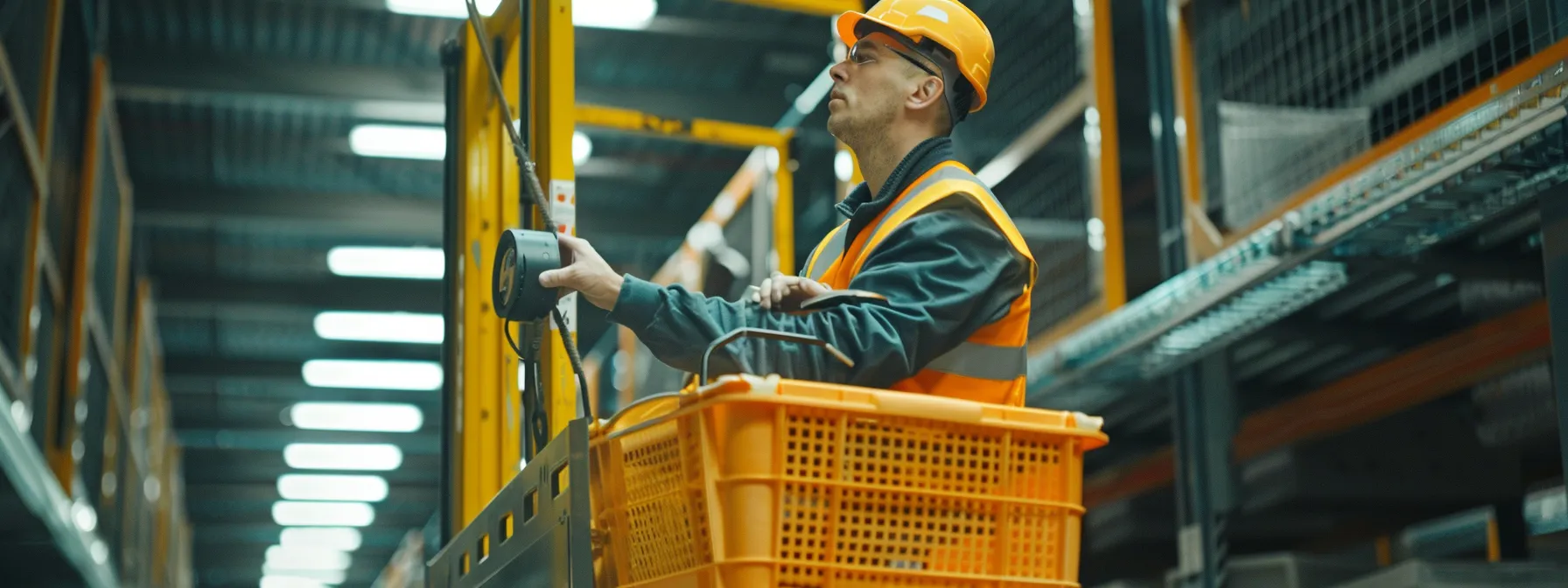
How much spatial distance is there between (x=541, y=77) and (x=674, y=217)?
9941mm

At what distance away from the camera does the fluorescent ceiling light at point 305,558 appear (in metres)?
A: 28.2

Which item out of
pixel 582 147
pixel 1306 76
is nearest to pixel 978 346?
pixel 1306 76

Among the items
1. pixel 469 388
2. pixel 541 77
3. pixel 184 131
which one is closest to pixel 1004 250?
pixel 541 77

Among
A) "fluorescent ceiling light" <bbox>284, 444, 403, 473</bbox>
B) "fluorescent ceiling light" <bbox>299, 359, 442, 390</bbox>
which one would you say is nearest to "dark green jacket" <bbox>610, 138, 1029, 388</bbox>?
"fluorescent ceiling light" <bbox>299, 359, 442, 390</bbox>

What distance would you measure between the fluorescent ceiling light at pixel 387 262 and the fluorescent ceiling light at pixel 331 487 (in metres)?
8.55

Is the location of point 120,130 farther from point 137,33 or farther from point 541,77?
point 541,77

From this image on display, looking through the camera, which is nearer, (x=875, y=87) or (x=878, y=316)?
(x=878, y=316)

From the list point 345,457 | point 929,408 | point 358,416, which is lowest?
point 929,408

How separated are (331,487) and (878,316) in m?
21.9

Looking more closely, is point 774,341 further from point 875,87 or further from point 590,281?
point 875,87

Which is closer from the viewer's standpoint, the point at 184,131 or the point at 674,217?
the point at 184,131

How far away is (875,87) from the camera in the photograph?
10.5ft

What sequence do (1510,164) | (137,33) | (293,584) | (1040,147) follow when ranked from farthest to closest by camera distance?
(293,584) < (137,33) < (1040,147) < (1510,164)

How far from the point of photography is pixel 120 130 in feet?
39.1
